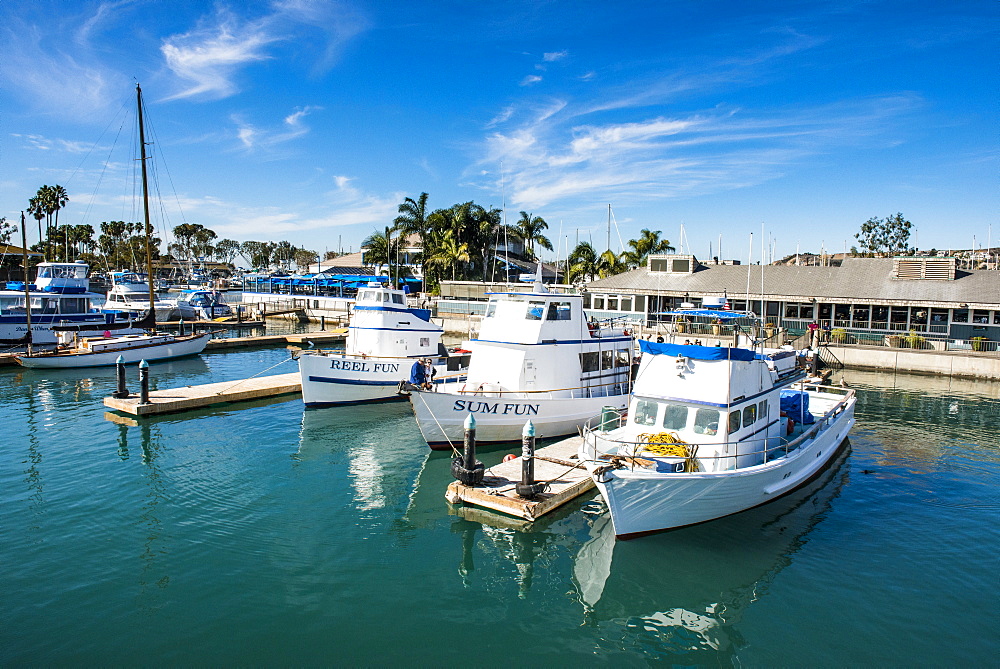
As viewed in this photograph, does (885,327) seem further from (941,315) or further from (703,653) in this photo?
(703,653)

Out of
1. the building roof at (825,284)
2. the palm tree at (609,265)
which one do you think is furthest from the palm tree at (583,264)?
the building roof at (825,284)

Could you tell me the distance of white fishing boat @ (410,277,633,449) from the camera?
18.3 metres

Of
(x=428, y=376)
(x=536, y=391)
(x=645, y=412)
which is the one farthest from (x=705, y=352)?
(x=428, y=376)

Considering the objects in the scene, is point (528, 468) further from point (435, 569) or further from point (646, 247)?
point (646, 247)

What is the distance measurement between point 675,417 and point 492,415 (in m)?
6.50

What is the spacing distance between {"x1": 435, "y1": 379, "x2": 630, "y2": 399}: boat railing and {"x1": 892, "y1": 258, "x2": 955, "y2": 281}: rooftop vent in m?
28.7

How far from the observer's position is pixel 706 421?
13211 mm

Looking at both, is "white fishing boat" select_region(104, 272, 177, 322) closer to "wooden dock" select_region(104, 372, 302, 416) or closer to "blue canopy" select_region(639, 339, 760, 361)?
"wooden dock" select_region(104, 372, 302, 416)

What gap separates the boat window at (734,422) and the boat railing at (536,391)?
7181 millimetres

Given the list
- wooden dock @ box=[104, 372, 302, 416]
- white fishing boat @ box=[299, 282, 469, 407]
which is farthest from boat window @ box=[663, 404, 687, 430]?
wooden dock @ box=[104, 372, 302, 416]

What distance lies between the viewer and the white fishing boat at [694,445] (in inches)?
466

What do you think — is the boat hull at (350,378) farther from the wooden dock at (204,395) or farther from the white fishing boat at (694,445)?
the white fishing boat at (694,445)

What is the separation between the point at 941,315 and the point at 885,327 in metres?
3.33

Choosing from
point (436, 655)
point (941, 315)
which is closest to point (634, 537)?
point (436, 655)
